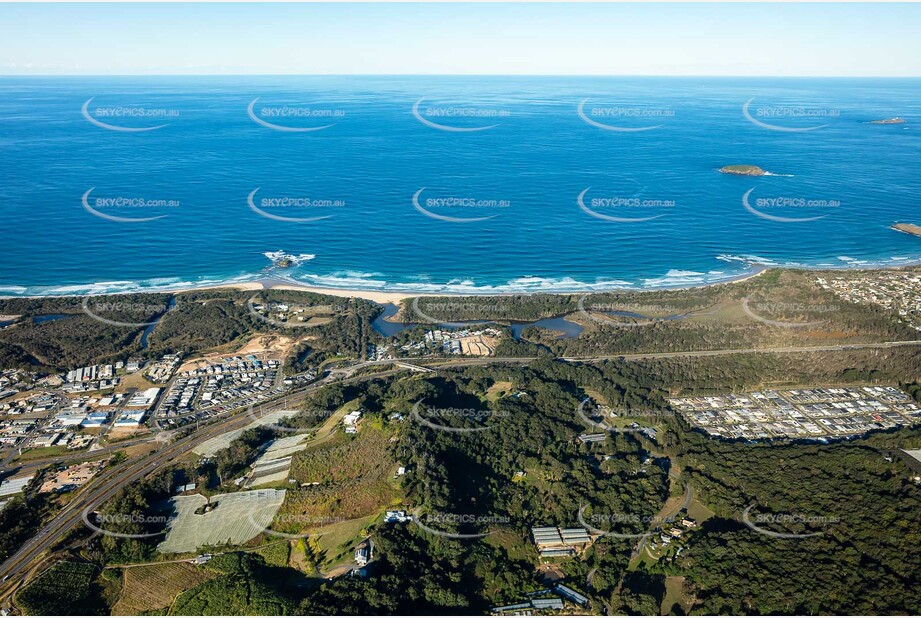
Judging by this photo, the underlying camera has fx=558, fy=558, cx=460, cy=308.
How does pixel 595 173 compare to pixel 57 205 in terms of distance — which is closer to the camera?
pixel 57 205

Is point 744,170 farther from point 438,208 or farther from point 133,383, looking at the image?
point 133,383

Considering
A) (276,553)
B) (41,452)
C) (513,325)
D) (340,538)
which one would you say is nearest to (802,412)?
(513,325)

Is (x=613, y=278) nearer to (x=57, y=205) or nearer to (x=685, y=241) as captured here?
(x=685, y=241)

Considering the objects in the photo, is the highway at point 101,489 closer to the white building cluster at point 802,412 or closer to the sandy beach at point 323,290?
the sandy beach at point 323,290

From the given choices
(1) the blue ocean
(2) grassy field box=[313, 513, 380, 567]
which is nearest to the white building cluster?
(1) the blue ocean

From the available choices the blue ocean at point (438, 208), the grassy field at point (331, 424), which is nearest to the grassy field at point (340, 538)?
the grassy field at point (331, 424)

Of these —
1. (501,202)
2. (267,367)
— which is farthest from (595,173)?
(267,367)

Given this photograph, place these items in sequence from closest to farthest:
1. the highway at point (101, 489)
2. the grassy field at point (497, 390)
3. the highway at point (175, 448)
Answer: the highway at point (101, 489)
the highway at point (175, 448)
the grassy field at point (497, 390)

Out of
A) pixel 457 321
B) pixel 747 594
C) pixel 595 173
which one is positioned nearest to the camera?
pixel 747 594
